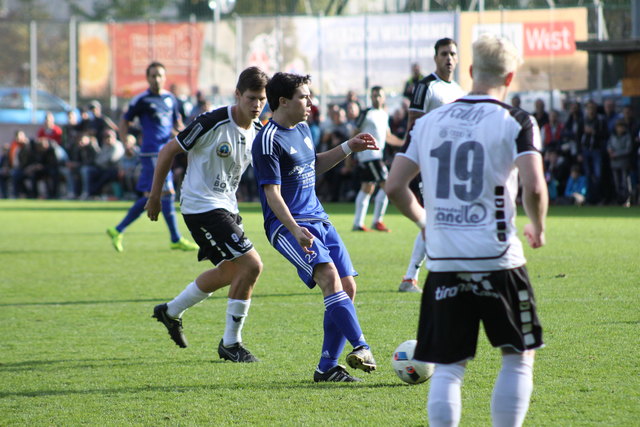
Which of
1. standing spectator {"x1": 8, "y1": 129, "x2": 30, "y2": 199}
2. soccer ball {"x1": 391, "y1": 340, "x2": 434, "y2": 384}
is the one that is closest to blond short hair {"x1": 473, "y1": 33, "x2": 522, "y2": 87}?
soccer ball {"x1": 391, "y1": 340, "x2": 434, "y2": 384}

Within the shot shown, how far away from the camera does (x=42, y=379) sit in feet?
18.7

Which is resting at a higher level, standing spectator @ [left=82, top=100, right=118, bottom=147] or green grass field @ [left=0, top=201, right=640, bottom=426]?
standing spectator @ [left=82, top=100, right=118, bottom=147]

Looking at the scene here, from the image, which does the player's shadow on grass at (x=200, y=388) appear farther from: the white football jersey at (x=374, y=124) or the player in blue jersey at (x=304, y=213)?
the white football jersey at (x=374, y=124)

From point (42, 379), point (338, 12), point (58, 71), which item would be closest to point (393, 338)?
point (42, 379)

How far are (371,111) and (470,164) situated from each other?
11141 millimetres

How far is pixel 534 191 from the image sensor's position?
362 cm

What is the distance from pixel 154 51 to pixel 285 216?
78.3 feet

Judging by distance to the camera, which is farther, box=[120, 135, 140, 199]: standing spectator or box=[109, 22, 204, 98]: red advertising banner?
box=[109, 22, 204, 98]: red advertising banner

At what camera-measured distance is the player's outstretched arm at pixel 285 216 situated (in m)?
5.11

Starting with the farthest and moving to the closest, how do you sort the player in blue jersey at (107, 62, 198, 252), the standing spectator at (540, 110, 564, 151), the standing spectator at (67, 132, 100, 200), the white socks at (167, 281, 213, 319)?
the standing spectator at (67, 132, 100, 200) < the standing spectator at (540, 110, 564, 151) < the player in blue jersey at (107, 62, 198, 252) < the white socks at (167, 281, 213, 319)

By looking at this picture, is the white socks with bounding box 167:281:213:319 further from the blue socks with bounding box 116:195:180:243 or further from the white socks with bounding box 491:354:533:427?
the blue socks with bounding box 116:195:180:243

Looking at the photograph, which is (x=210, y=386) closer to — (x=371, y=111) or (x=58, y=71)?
(x=371, y=111)

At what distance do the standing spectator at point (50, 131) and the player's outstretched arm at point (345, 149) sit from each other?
74.2ft

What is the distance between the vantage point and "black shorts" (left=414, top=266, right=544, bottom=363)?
3.68m
